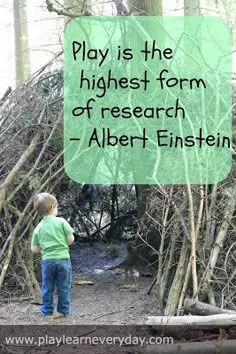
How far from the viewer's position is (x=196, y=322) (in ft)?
8.80

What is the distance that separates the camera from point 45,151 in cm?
474

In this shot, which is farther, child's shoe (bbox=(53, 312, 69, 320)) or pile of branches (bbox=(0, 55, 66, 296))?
pile of branches (bbox=(0, 55, 66, 296))

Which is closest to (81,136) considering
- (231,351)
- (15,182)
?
(15,182)

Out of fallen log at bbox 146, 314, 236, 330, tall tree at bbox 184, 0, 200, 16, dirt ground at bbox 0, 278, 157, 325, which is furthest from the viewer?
tall tree at bbox 184, 0, 200, 16

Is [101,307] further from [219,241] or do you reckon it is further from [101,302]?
[219,241]

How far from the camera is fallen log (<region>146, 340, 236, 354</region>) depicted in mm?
2340

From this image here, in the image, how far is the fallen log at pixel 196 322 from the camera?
2627 millimetres

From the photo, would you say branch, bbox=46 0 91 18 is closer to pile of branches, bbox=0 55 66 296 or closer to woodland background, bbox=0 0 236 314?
woodland background, bbox=0 0 236 314

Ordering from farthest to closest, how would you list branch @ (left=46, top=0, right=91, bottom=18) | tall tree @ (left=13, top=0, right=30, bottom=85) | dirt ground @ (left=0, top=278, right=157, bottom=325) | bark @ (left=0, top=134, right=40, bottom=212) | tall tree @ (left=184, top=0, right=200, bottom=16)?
tall tree @ (left=13, top=0, right=30, bottom=85)
tall tree @ (left=184, top=0, right=200, bottom=16)
branch @ (left=46, top=0, right=91, bottom=18)
bark @ (left=0, top=134, right=40, bottom=212)
dirt ground @ (left=0, top=278, right=157, bottom=325)

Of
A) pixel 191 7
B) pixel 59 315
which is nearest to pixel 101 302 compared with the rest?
pixel 59 315

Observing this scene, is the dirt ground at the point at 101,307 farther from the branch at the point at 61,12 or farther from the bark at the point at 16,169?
the branch at the point at 61,12

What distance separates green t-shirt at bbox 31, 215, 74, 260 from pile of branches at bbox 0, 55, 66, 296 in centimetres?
76

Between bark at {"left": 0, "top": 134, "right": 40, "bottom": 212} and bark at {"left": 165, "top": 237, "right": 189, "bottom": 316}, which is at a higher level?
bark at {"left": 0, "top": 134, "right": 40, "bottom": 212}

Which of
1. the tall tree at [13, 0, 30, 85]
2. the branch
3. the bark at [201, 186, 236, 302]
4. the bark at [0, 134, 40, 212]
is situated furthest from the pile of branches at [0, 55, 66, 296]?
the tall tree at [13, 0, 30, 85]
